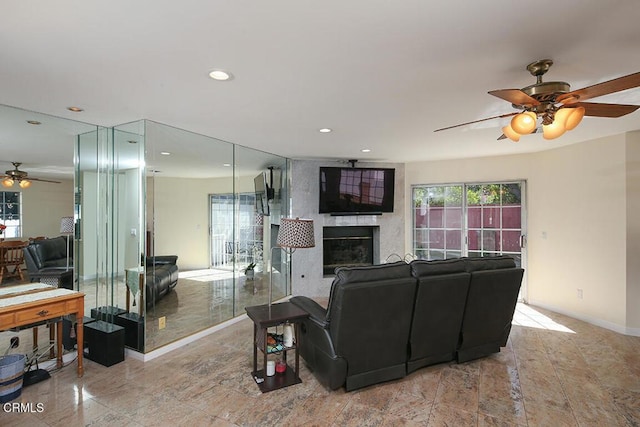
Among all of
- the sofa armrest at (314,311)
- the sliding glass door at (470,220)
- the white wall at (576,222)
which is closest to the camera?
the sofa armrest at (314,311)

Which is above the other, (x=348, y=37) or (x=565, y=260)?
(x=348, y=37)

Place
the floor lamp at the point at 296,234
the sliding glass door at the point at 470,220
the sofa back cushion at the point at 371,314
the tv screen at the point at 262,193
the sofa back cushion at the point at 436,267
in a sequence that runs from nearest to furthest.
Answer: the sofa back cushion at the point at 371,314, the sofa back cushion at the point at 436,267, the floor lamp at the point at 296,234, the tv screen at the point at 262,193, the sliding glass door at the point at 470,220

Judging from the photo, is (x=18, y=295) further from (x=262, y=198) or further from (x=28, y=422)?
(x=262, y=198)

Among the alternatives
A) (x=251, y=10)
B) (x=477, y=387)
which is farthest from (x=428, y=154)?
(x=251, y=10)

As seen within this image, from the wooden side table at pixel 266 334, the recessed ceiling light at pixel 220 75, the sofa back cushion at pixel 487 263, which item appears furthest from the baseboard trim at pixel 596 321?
the recessed ceiling light at pixel 220 75

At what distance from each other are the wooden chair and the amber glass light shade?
4.57 metres

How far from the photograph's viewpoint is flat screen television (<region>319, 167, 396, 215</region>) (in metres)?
5.62

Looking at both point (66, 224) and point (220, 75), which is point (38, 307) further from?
point (220, 75)

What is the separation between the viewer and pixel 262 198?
508 centimetres

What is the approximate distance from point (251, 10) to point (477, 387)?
318 cm

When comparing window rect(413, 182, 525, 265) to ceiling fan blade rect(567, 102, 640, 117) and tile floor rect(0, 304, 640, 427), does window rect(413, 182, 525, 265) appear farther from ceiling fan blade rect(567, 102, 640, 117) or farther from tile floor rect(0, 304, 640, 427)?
ceiling fan blade rect(567, 102, 640, 117)

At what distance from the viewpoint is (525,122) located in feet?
6.93

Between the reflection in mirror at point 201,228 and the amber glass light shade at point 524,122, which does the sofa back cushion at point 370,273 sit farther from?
the reflection in mirror at point 201,228

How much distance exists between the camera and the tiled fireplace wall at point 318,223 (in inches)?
222
